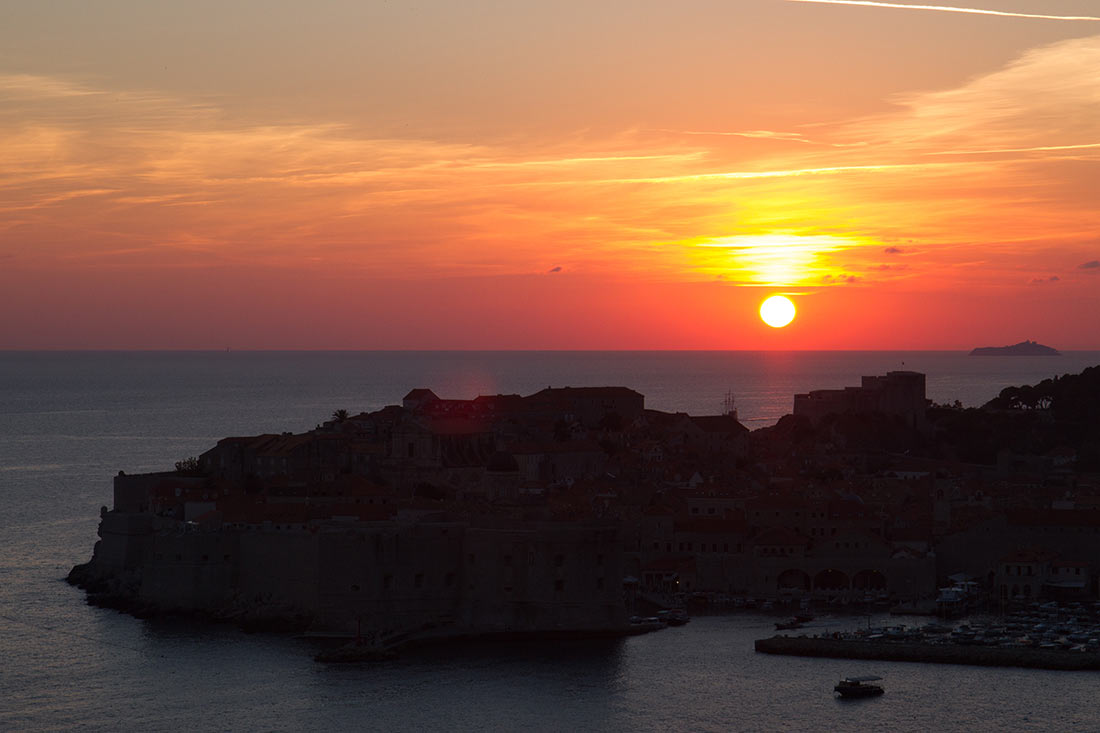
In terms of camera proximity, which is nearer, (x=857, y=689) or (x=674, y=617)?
(x=857, y=689)

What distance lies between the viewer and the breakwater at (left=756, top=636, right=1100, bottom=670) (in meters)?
34.8

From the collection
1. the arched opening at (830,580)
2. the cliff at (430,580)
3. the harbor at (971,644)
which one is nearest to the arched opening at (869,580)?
the arched opening at (830,580)

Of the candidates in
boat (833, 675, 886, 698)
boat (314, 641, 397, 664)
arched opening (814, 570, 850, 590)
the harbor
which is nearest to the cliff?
boat (314, 641, 397, 664)

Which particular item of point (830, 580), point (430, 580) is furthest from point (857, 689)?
point (830, 580)

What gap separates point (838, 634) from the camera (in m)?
37.9

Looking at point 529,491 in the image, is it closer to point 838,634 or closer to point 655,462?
point 655,462

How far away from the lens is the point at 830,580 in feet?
147

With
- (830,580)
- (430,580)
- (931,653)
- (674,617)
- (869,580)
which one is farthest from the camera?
(830,580)

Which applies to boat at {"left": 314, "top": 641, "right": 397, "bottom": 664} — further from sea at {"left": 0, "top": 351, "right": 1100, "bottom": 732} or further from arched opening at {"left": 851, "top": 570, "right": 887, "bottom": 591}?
arched opening at {"left": 851, "top": 570, "right": 887, "bottom": 591}

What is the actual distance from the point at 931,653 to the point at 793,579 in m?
9.23

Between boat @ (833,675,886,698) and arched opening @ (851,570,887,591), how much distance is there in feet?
37.8

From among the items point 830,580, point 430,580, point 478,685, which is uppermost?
point 430,580

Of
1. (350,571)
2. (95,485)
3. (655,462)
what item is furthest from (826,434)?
(350,571)

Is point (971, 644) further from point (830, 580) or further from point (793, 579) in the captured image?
point (793, 579)
